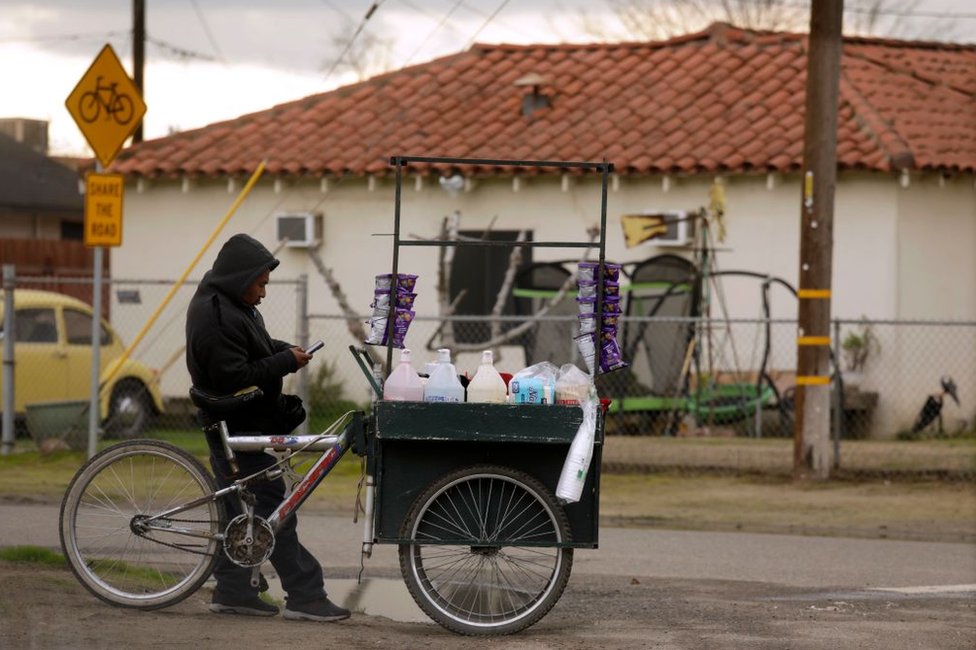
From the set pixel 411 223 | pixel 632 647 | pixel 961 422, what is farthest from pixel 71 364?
pixel 632 647

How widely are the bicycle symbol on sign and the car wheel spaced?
221 inches

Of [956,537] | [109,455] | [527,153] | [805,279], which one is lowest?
[956,537]

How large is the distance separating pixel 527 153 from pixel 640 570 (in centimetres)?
1208

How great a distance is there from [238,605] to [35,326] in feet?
38.3

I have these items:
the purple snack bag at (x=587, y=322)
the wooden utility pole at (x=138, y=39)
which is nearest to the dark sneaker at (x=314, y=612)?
the purple snack bag at (x=587, y=322)

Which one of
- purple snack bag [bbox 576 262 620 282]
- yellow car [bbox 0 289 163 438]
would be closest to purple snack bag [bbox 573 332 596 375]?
purple snack bag [bbox 576 262 620 282]

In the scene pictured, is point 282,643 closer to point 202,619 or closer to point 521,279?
point 202,619

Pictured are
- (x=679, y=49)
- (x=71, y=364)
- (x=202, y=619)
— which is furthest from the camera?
(x=679, y=49)

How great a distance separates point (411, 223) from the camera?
872 inches

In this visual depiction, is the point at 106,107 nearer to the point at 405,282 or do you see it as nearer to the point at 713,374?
the point at 405,282

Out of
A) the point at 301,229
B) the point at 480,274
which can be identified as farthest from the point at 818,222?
the point at 301,229

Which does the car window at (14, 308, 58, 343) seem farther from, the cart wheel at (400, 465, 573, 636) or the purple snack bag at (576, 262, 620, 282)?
the purple snack bag at (576, 262, 620, 282)

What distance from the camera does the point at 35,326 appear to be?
18.9 m

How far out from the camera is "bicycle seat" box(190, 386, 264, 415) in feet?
25.3
